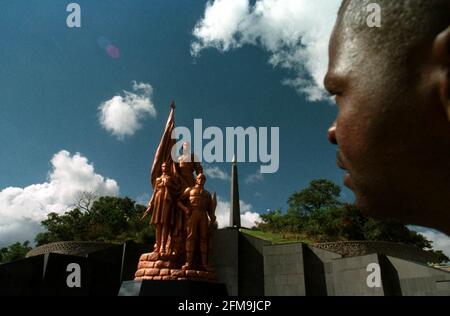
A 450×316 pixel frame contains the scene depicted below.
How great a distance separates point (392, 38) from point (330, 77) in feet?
0.85

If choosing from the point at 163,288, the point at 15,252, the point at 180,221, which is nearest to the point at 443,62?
the point at 163,288

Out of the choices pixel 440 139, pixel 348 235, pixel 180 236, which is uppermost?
pixel 348 235

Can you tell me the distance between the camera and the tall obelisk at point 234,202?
114 ft

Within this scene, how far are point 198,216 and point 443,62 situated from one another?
38.8 feet

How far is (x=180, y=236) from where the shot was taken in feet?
41.5

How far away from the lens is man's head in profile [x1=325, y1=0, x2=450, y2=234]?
3.64ft

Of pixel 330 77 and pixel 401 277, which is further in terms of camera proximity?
pixel 401 277

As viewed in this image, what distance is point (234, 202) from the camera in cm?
3466

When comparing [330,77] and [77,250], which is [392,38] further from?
[77,250]

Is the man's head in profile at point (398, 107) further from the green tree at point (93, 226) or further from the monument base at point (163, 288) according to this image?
the green tree at point (93, 226)

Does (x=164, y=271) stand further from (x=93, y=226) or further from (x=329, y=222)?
(x=93, y=226)

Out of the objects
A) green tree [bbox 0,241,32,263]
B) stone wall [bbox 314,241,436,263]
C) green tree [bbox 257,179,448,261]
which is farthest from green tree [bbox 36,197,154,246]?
stone wall [bbox 314,241,436,263]

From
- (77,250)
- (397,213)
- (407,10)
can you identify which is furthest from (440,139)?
(77,250)
